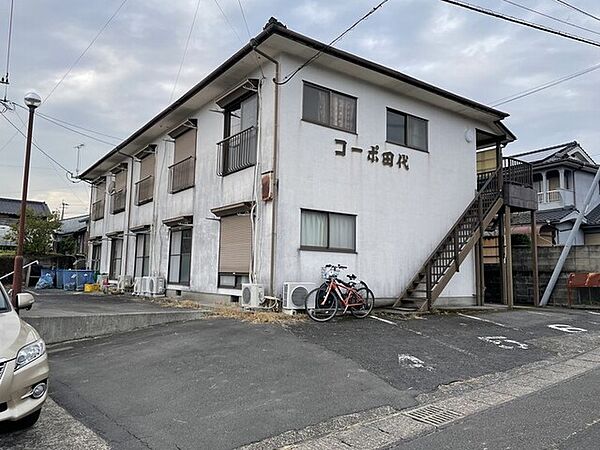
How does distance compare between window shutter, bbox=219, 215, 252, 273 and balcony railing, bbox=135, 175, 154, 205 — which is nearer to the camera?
window shutter, bbox=219, 215, 252, 273

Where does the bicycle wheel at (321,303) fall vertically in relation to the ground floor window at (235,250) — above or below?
below

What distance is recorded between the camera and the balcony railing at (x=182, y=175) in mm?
13383

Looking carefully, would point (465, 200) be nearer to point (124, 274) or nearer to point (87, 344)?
point (87, 344)

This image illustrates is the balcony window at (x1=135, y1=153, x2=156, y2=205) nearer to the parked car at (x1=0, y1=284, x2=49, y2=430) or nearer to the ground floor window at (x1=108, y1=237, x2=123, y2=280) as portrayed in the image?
the ground floor window at (x1=108, y1=237, x2=123, y2=280)

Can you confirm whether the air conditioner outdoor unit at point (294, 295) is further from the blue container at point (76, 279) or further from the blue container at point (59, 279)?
the blue container at point (59, 279)

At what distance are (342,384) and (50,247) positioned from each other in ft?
84.4

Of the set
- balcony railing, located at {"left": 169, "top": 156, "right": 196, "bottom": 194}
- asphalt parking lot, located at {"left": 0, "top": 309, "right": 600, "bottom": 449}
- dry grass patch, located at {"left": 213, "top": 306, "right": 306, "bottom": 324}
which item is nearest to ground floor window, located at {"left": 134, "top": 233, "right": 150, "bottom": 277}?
balcony railing, located at {"left": 169, "top": 156, "right": 196, "bottom": 194}

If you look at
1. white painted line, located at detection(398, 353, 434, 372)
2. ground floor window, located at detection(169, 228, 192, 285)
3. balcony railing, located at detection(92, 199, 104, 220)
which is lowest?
white painted line, located at detection(398, 353, 434, 372)

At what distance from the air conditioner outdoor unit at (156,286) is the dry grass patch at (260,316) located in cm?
473

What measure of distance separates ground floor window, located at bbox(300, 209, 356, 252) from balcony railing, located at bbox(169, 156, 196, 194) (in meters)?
4.58

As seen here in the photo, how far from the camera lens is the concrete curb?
320 inches

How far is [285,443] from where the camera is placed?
3.77m

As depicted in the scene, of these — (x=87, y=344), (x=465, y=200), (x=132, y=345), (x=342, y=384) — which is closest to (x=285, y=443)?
(x=342, y=384)

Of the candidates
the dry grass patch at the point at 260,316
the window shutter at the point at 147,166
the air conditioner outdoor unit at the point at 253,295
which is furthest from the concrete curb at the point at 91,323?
the window shutter at the point at 147,166
